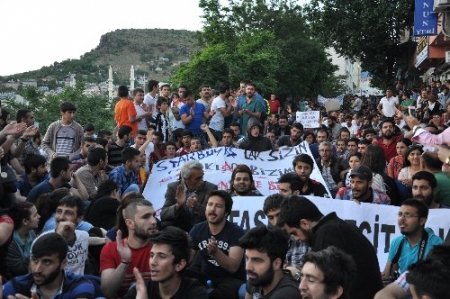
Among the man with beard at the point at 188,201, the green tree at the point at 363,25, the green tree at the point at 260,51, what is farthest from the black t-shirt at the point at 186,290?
the green tree at the point at 363,25

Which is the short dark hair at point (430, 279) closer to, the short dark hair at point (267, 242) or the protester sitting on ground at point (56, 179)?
the short dark hair at point (267, 242)

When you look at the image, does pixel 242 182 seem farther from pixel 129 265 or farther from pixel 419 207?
pixel 129 265

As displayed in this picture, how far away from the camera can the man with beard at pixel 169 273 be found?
5.52 meters

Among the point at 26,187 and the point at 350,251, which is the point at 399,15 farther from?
the point at 350,251

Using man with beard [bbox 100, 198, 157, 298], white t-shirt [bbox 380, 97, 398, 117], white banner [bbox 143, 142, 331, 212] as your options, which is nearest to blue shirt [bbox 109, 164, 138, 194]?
white banner [bbox 143, 142, 331, 212]

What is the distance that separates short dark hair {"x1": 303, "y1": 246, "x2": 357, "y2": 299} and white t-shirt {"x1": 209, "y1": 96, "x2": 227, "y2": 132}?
42.0ft

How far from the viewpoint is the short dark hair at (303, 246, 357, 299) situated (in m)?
4.70

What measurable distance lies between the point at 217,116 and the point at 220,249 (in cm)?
1070

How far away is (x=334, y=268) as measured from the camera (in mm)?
4723

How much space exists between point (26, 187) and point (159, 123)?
647 cm

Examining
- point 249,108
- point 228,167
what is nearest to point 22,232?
point 228,167

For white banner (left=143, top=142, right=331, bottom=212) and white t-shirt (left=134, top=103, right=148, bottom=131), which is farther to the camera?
white t-shirt (left=134, top=103, right=148, bottom=131)

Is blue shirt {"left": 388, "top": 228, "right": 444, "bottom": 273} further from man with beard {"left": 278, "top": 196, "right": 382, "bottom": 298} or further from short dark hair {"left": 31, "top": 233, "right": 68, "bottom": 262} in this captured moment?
short dark hair {"left": 31, "top": 233, "right": 68, "bottom": 262}

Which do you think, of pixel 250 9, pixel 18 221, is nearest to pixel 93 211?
pixel 18 221
